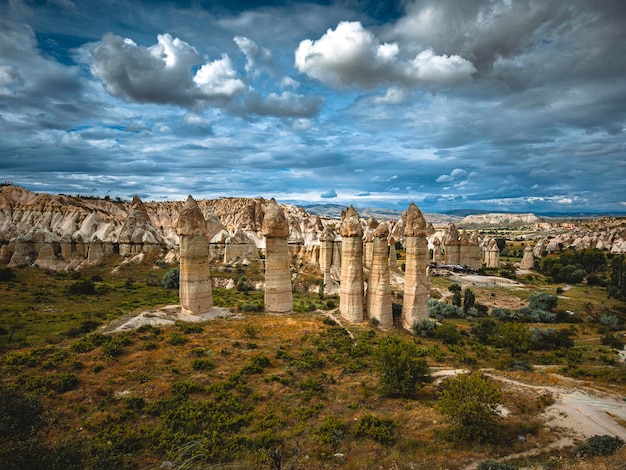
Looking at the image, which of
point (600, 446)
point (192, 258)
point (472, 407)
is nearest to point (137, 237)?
point (192, 258)

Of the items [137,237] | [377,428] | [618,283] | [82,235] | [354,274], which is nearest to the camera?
[377,428]

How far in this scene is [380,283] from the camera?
1212 inches

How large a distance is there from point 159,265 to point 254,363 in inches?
1731

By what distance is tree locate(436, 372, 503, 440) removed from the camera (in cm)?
1369

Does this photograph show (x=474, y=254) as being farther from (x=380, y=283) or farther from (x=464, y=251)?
(x=380, y=283)

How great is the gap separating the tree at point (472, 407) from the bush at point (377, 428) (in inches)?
92.9

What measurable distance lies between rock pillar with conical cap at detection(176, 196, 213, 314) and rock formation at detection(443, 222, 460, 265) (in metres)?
52.5

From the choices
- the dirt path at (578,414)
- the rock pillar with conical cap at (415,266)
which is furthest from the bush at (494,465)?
the rock pillar with conical cap at (415,266)

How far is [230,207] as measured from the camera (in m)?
114

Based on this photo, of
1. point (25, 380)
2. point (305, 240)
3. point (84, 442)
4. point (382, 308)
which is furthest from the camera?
point (305, 240)

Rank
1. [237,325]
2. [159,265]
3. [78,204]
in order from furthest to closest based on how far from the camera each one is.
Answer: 1. [78,204]
2. [159,265]
3. [237,325]

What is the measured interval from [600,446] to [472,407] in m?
4.23

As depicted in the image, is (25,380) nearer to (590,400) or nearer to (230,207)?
(590,400)

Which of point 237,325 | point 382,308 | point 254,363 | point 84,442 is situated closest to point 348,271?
point 382,308
